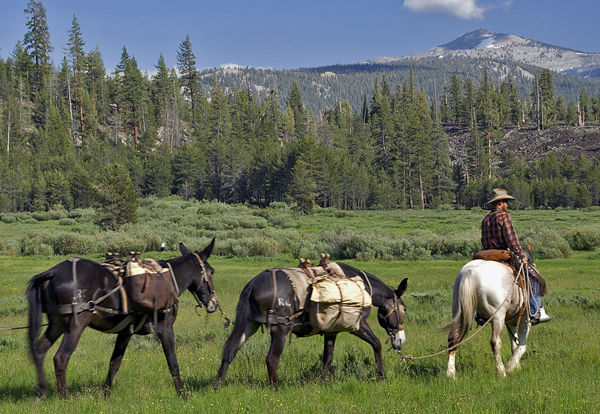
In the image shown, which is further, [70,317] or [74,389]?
[74,389]

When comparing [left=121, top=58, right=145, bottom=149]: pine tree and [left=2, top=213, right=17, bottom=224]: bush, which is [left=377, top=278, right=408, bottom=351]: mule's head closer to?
[left=2, top=213, right=17, bottom=224]: bush

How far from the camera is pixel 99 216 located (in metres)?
46.2

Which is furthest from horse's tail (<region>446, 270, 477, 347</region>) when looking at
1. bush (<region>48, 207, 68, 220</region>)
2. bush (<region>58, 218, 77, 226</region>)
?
bush (<region>48, 207, 68, 220</region>)

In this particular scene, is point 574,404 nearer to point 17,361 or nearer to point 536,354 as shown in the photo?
point 536,354

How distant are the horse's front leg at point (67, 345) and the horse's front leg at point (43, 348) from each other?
171 mm

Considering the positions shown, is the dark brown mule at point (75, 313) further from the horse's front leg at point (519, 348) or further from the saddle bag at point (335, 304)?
the horse's front leg at point (519, 348)

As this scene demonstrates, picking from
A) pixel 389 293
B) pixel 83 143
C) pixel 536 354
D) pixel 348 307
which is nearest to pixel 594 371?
pixel 536 354

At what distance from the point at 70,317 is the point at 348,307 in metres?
3.81

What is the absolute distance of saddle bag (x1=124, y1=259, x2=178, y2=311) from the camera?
6.84 m

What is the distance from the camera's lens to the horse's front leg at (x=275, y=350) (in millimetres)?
7117

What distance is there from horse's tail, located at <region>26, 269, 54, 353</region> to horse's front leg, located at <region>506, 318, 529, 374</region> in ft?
22.3

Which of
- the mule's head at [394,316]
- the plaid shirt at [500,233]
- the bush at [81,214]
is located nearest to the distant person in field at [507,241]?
the plaid shirt at [500,233]

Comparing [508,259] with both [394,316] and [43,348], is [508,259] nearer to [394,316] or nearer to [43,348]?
[394,316]

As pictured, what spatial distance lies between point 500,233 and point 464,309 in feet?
4.65
